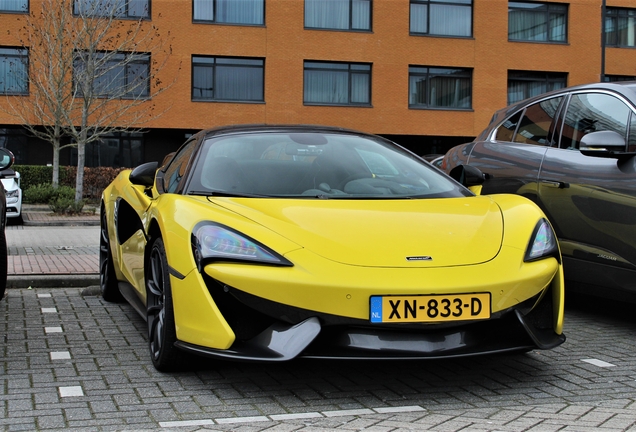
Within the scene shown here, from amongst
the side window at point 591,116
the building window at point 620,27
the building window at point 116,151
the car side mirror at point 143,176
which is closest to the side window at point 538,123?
the side window at point 591,116

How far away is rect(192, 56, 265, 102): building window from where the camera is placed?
1189 inches

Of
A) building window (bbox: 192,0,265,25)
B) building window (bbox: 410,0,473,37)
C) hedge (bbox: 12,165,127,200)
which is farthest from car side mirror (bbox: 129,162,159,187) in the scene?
building window (bbox: 410,0,473,37)

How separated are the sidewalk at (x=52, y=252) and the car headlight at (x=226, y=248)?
3.87 meters

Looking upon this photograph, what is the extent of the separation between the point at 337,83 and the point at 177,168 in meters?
26.7

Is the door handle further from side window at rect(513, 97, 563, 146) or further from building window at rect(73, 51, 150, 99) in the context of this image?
building window at rect(73, 51, 150, 99)

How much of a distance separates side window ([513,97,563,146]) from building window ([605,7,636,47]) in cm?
3077

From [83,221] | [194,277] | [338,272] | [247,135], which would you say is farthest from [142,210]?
[83,221]

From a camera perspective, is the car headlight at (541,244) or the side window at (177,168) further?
the side window at (177,168)

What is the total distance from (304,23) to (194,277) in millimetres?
28145

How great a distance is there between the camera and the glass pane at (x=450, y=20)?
105 feet

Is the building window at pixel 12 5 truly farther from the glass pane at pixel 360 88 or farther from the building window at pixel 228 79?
the glass pane at pixel 360 88

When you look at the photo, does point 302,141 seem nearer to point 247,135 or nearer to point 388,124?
point 247,135

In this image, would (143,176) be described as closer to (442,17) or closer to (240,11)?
(240,11)

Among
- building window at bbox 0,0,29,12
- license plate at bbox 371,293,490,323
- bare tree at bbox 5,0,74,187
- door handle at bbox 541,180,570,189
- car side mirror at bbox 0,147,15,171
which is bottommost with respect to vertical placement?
license plate at bbox 371,293,490,323
